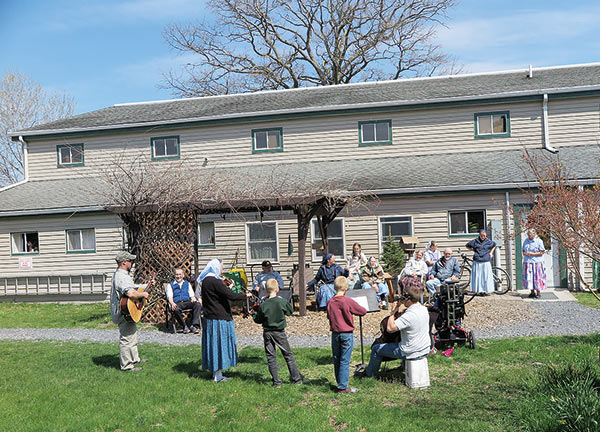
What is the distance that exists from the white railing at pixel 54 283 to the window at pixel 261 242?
14.7ft

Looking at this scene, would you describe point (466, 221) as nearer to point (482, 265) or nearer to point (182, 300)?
point (482, 265)

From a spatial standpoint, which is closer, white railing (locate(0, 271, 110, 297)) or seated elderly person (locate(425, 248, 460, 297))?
seated elderly person (locate(425, 248, 460, 297))

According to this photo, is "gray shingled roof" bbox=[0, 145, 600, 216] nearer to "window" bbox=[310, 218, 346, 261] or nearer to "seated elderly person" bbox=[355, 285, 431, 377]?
"window" bbox=[310, 218, 346, 261]

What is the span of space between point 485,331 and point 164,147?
1324cm

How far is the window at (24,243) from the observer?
62.7 feet

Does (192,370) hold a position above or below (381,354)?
below

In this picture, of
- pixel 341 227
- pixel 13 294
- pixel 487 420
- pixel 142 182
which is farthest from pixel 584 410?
pixel 13 294

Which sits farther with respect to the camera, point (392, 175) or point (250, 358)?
point (392, 175)

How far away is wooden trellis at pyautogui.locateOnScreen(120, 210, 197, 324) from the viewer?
12.9 meters

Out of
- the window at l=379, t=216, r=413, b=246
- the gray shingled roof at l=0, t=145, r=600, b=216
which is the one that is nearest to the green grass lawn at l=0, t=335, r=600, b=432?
the gray shingled roof at l=0, t=145, r=600, b=216

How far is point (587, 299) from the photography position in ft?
46.0

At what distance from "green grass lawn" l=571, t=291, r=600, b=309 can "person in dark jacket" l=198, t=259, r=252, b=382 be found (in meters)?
8.67

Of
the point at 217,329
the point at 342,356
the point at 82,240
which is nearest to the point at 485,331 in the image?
the point at 342,356

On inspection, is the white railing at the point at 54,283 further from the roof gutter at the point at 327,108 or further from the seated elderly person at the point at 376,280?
the seated elderly person at the point at 376,280
